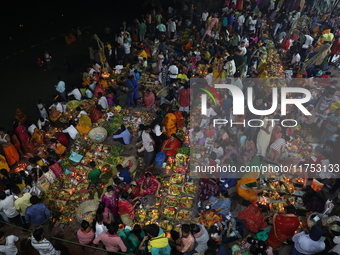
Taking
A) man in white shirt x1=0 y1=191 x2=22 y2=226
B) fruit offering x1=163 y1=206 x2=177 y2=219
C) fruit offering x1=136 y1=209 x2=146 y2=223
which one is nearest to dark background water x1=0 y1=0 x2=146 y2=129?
man in white shirt x1=0 y1=191 x2=22 y2=226

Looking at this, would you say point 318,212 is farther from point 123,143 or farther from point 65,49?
point 65,49

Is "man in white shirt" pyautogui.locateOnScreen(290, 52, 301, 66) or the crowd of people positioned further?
"man in white shirt" pyautogui.locateOnScreen(290, 52, 301, 66)

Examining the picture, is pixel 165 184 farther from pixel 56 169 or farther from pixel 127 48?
pixel 127 48

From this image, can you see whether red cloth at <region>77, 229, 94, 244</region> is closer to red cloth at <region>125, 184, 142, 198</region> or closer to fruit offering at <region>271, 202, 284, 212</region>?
red cloth at <region>125, 184, 142, 198</region>

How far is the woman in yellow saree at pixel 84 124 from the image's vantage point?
9000mm

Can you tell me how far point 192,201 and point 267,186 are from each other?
7.10ft

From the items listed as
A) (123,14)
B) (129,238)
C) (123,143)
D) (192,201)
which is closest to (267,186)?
(192,201)

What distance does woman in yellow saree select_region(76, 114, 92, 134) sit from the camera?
900 cm

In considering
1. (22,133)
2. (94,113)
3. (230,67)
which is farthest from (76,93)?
(230,67)

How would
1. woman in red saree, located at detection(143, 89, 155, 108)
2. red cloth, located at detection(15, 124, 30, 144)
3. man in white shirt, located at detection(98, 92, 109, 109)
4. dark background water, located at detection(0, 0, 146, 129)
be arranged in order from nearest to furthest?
red cloth, located at detection(15, 124, 30, 144) → man in white shirt, located at detection(98, 92, 109, 109) → woman in red saree, located at detection(143, 89, 155, 108) → dark background water, located at detection(0, 0, 146, 129)

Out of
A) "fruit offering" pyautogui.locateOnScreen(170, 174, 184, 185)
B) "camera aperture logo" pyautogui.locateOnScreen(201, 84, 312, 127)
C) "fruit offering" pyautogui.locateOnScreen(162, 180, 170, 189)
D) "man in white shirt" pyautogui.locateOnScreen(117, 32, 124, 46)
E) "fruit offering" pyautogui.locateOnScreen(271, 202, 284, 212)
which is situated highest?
"man in white shirt" pyautogui.locateOnScreen(117, 32, 124, 46)

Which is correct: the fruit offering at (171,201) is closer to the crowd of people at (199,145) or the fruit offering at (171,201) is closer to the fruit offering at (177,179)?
the crowd of people at (199,145)

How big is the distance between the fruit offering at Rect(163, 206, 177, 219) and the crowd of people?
55 cm

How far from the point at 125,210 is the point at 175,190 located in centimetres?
161
